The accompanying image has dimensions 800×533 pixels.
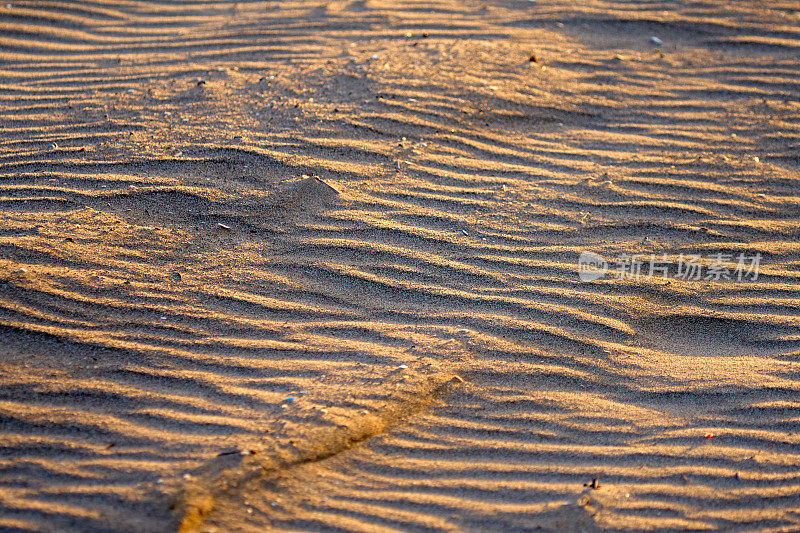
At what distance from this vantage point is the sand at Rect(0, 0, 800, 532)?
8.36 ft

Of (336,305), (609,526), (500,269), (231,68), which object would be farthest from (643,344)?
(231,68)

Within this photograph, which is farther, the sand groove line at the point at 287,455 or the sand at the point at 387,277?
the sand at the point at 387,277

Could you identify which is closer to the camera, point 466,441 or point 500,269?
point 466,441

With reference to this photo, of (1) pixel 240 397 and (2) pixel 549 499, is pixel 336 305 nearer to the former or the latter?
(1) pixel 240 397

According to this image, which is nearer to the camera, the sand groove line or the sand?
the sand groove line

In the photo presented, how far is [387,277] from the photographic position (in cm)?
339

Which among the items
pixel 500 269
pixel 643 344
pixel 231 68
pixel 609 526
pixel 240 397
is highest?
pixel 231 68

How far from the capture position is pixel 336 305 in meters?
3.24

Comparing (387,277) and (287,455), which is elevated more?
(387,277)

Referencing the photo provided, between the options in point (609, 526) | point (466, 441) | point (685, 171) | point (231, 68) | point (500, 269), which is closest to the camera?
point (609, 526)

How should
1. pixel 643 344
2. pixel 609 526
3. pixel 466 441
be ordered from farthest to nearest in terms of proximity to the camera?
1. pixel 643 344
2. pixel 466 441
3. pixel 609 526

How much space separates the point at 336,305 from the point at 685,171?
2.44 m

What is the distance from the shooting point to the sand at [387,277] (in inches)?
100

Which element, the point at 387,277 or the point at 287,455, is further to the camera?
the point at 387,277
